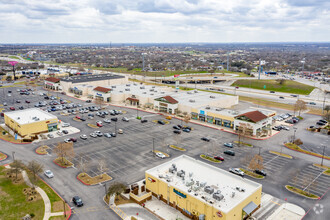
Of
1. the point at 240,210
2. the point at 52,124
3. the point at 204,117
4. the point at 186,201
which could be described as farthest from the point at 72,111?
the point at 240,210

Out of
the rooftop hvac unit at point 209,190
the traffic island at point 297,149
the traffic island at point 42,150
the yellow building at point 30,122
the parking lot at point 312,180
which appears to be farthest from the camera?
the yellow building at point 30,122

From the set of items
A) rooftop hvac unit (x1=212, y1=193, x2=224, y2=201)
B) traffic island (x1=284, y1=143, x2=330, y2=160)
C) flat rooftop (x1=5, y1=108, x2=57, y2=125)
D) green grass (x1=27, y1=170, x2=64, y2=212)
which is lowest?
green grass (x1=27, y1=170, x2=64, y2=212)

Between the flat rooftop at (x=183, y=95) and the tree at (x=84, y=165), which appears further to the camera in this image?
the flat rooftop at (x=183, y=95)

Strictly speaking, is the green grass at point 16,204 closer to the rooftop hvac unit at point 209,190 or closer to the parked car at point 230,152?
the rooftop hvac unit at point 209,190

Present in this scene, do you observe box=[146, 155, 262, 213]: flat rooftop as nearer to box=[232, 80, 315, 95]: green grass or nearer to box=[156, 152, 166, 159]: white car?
box=[156, 152, 166, 159]: white car

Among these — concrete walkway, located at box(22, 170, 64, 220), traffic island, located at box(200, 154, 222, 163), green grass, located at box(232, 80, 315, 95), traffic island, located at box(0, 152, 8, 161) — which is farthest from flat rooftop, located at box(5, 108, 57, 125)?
green grass, located at box(232, 80, 315, 95)

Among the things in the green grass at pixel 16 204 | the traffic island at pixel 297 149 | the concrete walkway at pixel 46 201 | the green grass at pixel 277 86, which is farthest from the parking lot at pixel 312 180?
the green grass at pixel 277 86
